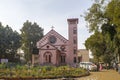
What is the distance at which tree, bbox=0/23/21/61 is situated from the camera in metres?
78.9

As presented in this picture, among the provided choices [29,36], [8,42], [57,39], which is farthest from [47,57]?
[29,36]

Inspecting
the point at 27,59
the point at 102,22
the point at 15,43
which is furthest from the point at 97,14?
the point at 27,59

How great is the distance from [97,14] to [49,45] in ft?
118

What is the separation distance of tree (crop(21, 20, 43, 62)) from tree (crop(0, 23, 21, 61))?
6.03 meters

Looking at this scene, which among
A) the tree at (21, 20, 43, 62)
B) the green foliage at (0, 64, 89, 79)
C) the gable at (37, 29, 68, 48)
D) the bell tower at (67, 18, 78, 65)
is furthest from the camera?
the tree at (21, 20, 43, 62)

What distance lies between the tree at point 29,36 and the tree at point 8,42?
237 inches

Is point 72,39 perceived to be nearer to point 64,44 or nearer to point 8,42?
point 64,44

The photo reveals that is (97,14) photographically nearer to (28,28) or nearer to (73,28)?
(73,28)

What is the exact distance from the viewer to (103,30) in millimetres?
39000

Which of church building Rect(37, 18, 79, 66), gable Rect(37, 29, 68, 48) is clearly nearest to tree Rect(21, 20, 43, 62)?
gable Rect(37, 29, 68, 48)

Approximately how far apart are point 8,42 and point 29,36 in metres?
13.2

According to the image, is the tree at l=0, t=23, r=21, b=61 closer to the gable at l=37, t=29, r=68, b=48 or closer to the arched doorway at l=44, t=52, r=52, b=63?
the gable at l=37, t=29, r=68, b=48

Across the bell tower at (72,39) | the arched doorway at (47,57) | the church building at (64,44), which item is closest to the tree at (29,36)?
the church building at (64,44)

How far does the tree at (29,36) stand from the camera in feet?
293
